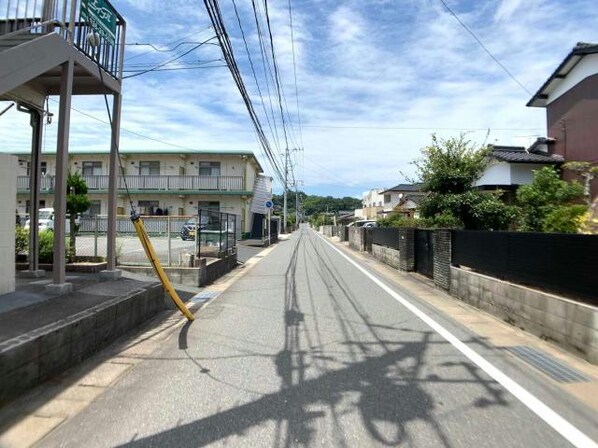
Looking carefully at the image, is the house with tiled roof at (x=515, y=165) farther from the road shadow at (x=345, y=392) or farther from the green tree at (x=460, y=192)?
the road shadow at (x=345, y=392)

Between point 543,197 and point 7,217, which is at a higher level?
point 543,197

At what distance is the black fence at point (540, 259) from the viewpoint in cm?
636

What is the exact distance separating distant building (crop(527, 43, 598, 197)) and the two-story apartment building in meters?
22.5

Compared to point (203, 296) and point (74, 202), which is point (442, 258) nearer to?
point (203, 296)

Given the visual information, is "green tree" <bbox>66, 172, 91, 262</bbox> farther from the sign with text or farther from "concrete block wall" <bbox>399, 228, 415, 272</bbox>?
the sign with text

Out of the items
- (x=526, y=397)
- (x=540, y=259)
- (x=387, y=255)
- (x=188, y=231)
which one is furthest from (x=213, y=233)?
(x=526, y=397)

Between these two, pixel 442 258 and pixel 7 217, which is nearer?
pixel 7 217

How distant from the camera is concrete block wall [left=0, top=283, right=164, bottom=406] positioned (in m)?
4.40

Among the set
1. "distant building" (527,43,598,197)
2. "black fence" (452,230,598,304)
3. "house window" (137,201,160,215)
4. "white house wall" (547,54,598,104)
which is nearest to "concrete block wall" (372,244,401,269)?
"distant building" (527,43,598,197)

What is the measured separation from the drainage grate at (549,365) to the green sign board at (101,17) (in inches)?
315

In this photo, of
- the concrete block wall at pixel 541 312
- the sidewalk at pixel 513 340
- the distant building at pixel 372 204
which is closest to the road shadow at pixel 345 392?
the sidewalk at pixel 513 340

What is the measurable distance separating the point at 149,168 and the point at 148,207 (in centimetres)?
306

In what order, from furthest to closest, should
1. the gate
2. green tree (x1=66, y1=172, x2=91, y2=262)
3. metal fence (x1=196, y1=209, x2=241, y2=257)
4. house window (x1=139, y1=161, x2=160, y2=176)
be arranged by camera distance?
house window (x1=139, y1=161, x2=160, y2=176) < the gate < metal fence (x1=196, y1=209, x2=241, y2=257) < green tree (x1=66, y1=172, x2=91, y2=262)

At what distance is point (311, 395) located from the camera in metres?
4.77
